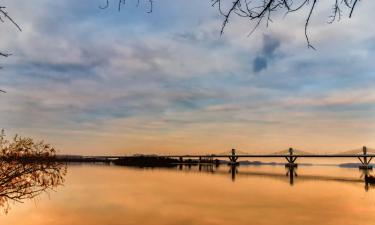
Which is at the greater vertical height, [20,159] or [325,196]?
[20,159]

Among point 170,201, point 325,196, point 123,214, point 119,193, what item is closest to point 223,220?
point 123,214

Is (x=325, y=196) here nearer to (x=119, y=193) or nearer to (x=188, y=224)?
(x=119, y=193)

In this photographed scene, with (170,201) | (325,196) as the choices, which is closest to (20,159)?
(170,201)

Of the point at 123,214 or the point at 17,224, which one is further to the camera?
the point at 123,214

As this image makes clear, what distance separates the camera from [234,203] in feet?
138

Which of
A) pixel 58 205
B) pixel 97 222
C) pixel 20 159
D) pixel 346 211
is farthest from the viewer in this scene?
pixel 346 211

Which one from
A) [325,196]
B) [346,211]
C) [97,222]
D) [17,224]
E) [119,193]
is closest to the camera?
[17,224]

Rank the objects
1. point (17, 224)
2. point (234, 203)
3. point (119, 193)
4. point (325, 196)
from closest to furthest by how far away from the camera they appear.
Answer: point (17, 224), point (234, 203), point (119, 193), point (325, 196)

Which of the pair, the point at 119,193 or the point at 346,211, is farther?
the point at 119,193

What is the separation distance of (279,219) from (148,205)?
12.1 metres

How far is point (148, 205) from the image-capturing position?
1506 inches

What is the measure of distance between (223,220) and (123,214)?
708 cm

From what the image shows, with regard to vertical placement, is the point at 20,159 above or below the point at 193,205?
above

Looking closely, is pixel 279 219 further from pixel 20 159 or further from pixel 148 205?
pixel 20 159
